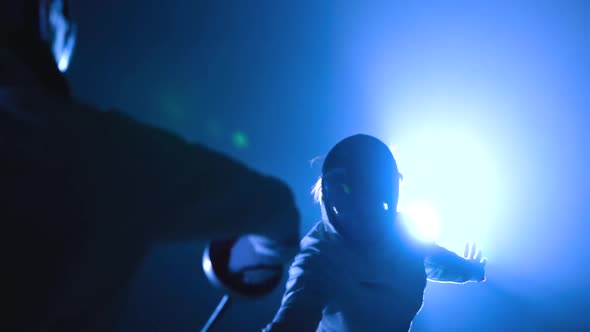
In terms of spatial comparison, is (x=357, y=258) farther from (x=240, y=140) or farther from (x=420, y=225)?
(x=240, y=140)

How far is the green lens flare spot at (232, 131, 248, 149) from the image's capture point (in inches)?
61.2

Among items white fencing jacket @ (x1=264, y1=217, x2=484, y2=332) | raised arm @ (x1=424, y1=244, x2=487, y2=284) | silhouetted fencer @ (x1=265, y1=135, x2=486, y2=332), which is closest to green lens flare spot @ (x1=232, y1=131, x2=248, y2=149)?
silhouetted fencer @ (x1=265, y1=135, x2=486, y2=332)

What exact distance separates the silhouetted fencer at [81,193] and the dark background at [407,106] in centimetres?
101

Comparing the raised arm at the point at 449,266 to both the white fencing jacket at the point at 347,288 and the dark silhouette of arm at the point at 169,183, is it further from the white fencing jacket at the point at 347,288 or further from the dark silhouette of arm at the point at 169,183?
the dark silhouette of arm at the point at 169,183

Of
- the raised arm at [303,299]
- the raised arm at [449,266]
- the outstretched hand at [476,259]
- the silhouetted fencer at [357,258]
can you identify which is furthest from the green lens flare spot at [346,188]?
the outstretched hand at [476,259]

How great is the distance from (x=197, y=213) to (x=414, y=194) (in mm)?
1618

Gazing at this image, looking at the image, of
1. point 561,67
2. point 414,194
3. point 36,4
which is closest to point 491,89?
point 561,67

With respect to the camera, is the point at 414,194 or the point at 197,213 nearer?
the point at 197,213

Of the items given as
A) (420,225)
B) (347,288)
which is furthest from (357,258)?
(420,225)

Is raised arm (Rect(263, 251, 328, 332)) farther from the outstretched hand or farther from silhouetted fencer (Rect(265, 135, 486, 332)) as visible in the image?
the outstretched hand

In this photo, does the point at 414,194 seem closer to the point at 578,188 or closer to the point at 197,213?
the point at 578,188

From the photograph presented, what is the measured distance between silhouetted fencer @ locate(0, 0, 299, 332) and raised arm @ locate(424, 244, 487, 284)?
Answer: 2.85 feet

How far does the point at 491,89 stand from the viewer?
1.54 meters

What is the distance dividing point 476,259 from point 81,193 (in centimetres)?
131
